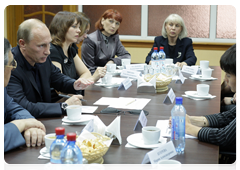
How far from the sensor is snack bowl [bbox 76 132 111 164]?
117cm

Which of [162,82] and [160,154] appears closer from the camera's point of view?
[160,154]

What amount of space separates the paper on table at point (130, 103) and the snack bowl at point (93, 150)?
84cm

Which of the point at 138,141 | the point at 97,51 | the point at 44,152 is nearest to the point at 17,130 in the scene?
the point at 44,152

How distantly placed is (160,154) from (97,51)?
10.3ft

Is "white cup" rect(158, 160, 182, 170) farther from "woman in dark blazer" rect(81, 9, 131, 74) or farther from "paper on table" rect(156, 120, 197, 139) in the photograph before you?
"woman in dark blazer" rect(81, 9, 131, 74)

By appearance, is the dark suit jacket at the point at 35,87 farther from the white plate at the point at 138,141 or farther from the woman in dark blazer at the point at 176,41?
the woman in dark blazer at the point at 176,41

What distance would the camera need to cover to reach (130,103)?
2.21 metres

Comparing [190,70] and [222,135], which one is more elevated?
[190,70]

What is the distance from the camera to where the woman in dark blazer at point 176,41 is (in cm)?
436

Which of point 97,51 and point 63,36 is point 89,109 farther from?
point 97,51

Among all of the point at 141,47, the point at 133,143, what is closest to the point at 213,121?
the point at 133,143

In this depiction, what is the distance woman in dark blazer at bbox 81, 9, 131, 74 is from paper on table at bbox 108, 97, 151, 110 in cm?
187

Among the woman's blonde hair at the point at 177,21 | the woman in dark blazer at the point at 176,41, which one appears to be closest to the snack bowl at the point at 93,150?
the woman in dark blazer at the point at 176,41

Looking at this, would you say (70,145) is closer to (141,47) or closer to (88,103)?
(88,103)
